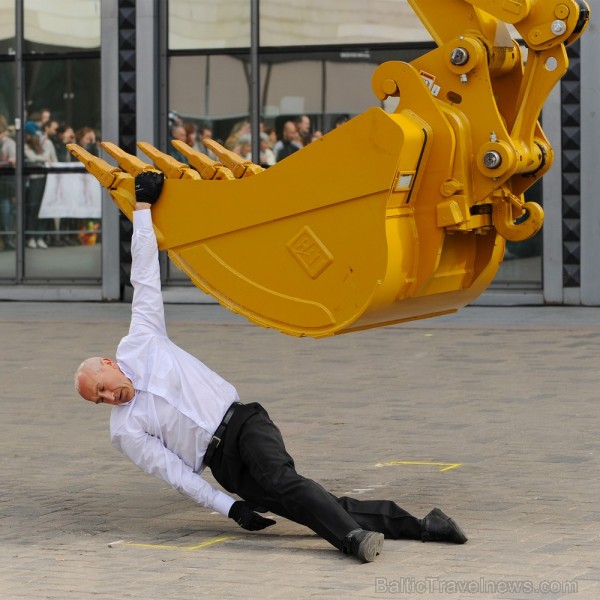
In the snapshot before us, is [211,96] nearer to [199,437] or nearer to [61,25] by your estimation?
[61,25]

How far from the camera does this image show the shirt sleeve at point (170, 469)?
6.75 m

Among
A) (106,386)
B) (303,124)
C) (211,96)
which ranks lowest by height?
(303,124)

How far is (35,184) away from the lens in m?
20.0

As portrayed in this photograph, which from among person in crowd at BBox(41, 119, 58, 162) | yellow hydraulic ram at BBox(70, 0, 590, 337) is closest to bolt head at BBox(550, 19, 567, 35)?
yellow hydraulic ram at BBox(70, 0, 590, 337)

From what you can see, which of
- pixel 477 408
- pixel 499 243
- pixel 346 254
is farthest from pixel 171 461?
pixel 477 408

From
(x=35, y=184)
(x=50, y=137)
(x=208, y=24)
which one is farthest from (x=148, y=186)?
(x=35, y=184)

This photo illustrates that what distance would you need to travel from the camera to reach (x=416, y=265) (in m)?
6.93

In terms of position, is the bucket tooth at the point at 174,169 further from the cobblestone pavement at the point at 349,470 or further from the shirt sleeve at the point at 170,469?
the cobblestone pavement at the point at 349,470

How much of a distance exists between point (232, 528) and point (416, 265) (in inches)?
57.6

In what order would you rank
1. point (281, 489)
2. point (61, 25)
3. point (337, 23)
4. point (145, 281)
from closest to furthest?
point (281, 489) → point (145, 281) → point (337, 23) → point (61, 25)

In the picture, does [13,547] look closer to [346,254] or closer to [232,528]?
[232,528]

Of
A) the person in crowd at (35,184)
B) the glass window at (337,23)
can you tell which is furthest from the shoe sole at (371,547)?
the person in crowd at (35,184)

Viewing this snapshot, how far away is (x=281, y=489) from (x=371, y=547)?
509 millimetres

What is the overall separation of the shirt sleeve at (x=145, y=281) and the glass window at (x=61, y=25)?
42.1ft
